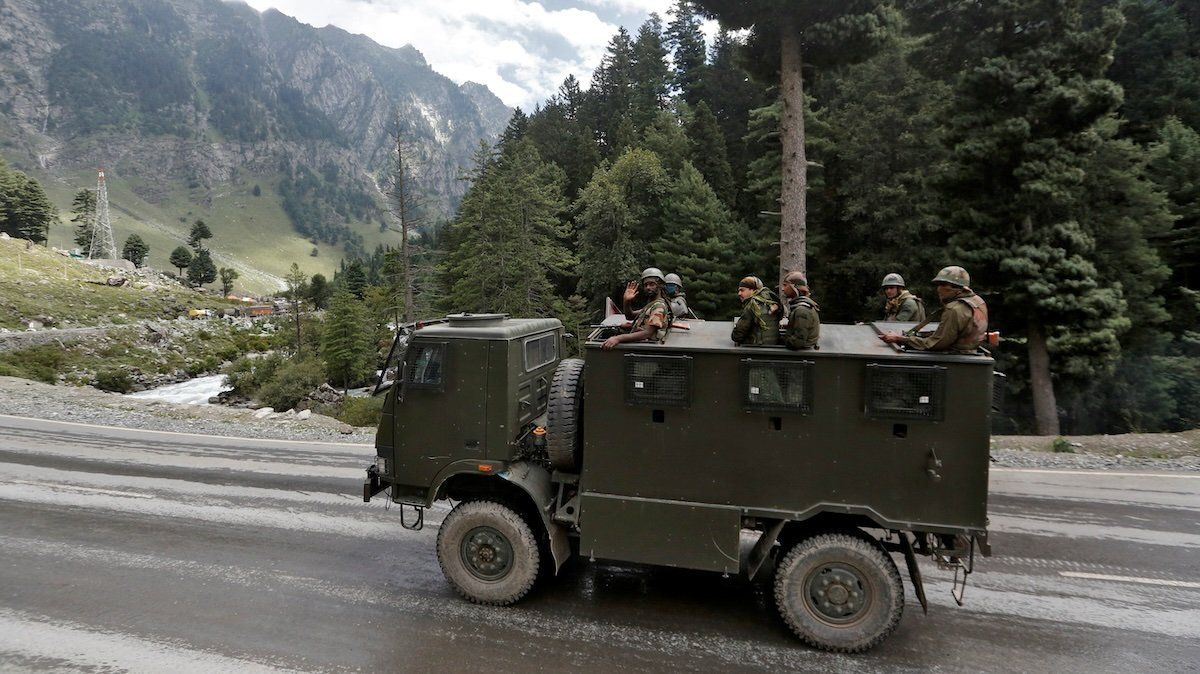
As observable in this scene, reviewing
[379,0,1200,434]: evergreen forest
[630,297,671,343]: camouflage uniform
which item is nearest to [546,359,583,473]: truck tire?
[630,297,671,343]: camouflage uniform

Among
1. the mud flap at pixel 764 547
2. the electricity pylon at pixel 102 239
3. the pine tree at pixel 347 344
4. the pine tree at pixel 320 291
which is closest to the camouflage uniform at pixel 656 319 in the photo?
the mud flap at pixel 764 547

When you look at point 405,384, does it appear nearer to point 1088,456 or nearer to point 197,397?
point 1088,456

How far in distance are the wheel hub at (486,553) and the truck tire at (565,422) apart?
1036 millimetres

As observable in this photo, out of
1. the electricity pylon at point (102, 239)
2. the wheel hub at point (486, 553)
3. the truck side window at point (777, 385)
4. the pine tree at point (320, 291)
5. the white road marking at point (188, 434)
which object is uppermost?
the electricity pylon at point (102, 239)

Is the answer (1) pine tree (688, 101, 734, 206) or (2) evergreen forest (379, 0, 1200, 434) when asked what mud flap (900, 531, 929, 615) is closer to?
(2) evergreen forest (379, 0, 1200, 434)

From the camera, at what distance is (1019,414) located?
21656 mm

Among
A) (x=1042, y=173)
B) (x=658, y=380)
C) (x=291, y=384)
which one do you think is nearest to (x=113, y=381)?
(x=291, y=384)

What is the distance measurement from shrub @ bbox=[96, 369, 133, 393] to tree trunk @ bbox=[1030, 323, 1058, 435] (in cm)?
4827

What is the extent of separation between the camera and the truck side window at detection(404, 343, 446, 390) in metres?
6.44

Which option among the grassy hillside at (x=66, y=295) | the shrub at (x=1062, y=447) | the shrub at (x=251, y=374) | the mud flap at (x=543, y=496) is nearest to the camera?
the mud flap at (x=543, y=496)

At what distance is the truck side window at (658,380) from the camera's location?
564 centimetres

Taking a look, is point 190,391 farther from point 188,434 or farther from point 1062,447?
point 1062,447

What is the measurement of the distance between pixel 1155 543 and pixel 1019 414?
1590cm

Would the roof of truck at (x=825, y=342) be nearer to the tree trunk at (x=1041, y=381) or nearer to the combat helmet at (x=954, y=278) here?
the combat helmet at (x=954, y=278)
